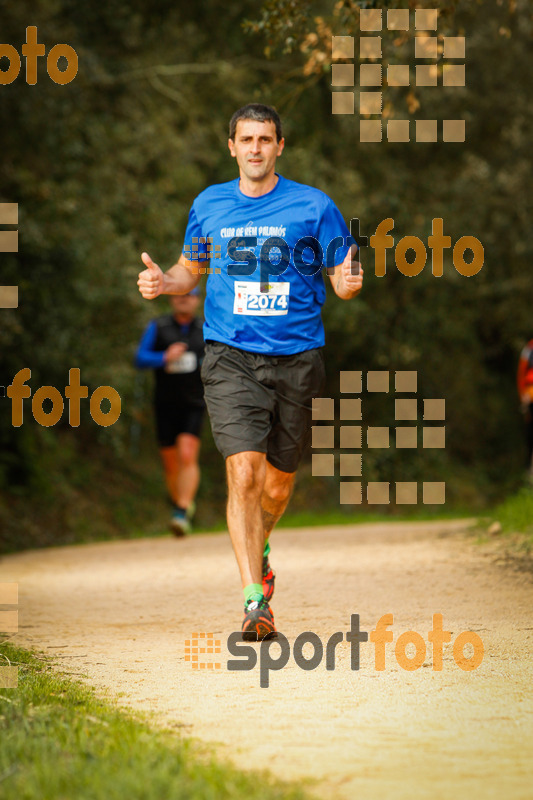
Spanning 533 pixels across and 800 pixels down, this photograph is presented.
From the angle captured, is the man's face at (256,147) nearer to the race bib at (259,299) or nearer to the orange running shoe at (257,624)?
the race bib at (259,299)

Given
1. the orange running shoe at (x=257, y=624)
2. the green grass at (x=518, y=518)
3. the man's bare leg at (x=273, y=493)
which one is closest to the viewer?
the orange running shoe at (x=257, y=624)

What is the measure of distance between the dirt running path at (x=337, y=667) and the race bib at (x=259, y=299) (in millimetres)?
1542

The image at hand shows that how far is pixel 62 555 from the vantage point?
34.4 ft

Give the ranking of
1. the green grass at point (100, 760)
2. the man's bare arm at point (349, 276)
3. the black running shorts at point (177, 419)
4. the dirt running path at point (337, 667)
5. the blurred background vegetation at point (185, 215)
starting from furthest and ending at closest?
1. the blurred background vegetation at point (185, 215)
2. the black running shorts at point (177, 419)
3. the man's bare arm at point (349, 276)
4. the dirt running path at point (337, 667)
5. the green grass at point (100, 760)

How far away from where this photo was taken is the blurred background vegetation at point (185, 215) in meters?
14.5

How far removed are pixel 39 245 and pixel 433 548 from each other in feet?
24.3

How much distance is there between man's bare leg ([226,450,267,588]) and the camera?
17.3ft

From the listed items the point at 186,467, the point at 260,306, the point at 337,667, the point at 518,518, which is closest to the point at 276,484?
the point at 260,306

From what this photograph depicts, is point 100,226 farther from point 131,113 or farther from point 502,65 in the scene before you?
point 502,65

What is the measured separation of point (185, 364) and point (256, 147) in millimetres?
5630

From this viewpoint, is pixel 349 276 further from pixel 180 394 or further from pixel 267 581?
pixel 180 394

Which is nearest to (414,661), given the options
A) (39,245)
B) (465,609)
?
(465,609)

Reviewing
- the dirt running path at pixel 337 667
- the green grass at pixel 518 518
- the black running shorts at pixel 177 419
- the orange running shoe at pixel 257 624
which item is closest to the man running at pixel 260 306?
the orange running shoe at pixel 257 624

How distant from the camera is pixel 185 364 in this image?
36.4ft
